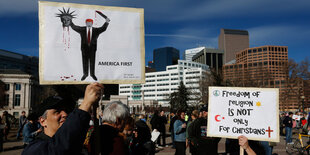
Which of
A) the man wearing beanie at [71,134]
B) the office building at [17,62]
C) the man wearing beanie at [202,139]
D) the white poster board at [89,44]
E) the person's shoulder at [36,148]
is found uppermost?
the office building at [17,62]

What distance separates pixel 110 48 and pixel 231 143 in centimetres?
357

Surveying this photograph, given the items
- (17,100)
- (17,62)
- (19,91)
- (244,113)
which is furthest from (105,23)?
(17,62)

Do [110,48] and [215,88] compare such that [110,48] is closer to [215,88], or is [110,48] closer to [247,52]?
[215,88]

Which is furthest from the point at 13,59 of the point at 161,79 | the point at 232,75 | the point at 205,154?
the point at 205,154

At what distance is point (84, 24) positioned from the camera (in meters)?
2.89

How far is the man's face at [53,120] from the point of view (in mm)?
2404

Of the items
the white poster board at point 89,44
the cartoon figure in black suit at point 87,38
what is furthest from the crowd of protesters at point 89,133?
the cartoon figure in black suit at point 87,38

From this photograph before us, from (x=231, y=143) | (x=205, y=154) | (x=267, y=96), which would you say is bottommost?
(x=205, y=154)

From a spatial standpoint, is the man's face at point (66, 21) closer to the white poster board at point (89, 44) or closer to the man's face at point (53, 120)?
the white poster board at point (89, 44)

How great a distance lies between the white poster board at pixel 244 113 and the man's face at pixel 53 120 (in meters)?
2.19

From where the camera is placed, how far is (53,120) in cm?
243

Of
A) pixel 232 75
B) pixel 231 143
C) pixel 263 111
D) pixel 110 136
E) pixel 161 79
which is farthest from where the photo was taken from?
pixel 161 79

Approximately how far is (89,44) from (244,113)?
2.43 metres

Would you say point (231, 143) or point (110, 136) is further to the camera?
point (231, 143)
